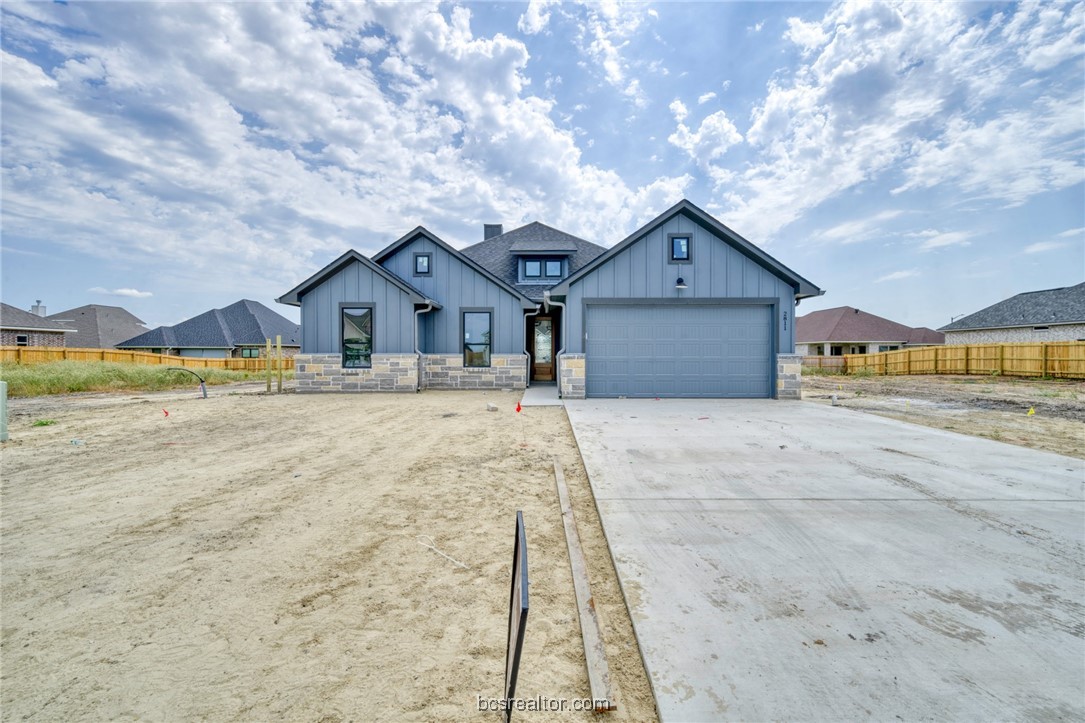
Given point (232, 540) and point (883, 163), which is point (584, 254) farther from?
point (232, 540)

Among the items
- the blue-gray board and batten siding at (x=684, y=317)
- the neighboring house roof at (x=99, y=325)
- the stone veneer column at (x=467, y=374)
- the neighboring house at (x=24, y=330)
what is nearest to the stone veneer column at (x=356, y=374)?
the stone veneer column at (x=467, y=374)

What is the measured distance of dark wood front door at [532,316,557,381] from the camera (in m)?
16.2

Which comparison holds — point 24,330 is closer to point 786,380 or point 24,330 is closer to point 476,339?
point 476,339

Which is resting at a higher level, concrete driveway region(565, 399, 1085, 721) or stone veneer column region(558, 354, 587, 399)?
stone veneer column region(558, 354, 587, 399)

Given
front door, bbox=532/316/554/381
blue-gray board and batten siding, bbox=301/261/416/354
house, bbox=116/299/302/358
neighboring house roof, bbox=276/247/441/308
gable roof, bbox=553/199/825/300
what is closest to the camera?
gable roof, bbox=553/199/825/300

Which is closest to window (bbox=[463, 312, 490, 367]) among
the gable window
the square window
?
the gable window

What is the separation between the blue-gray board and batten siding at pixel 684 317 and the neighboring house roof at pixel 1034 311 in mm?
27324

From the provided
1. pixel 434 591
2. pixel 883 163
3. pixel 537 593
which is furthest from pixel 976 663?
pixel 883 163

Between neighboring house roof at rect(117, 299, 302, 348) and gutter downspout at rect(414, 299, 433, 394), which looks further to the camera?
neighboring house roof at rect(117, 299, 302, 348)

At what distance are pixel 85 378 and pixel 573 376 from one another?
56.2 feet

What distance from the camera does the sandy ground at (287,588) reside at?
1.76 m

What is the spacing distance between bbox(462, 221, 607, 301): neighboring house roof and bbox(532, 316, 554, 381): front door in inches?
43.2

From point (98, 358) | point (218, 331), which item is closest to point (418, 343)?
point (98, 358)

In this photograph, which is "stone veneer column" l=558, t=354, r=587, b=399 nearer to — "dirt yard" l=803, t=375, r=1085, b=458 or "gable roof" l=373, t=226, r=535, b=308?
"gable roof" l=373, t=226, r=535, b=308
